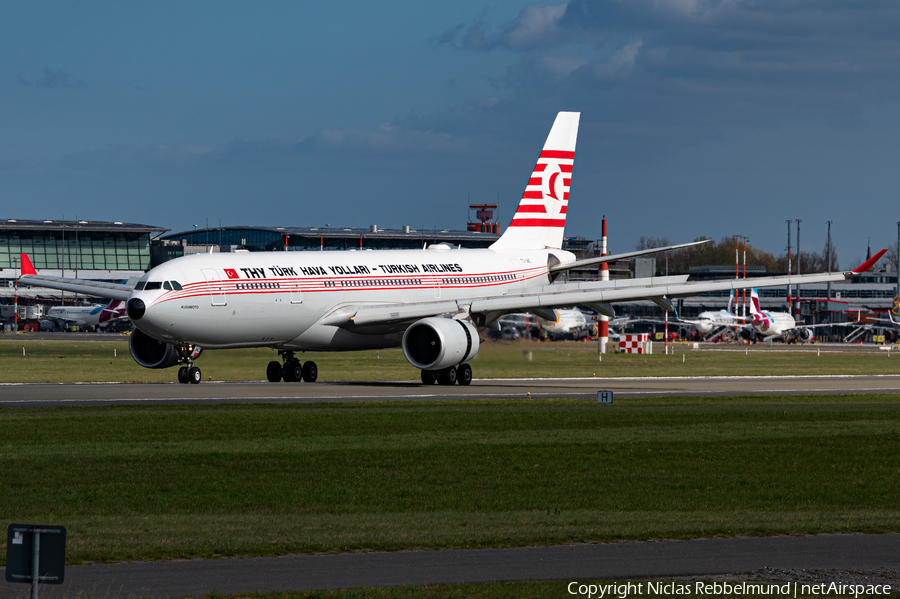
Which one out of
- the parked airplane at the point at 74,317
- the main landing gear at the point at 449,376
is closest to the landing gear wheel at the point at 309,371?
the main landing gear at the point at 449,376

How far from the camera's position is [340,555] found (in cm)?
1243

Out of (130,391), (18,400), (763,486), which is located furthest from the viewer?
(130,391)

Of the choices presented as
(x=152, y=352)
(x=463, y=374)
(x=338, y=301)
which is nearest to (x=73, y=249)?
(x=152, y=352)

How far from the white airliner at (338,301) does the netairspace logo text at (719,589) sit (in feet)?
88.6

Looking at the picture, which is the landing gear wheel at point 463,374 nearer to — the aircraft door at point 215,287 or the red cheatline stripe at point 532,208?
the aircraft door at point 215,287

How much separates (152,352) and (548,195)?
19.7 meters

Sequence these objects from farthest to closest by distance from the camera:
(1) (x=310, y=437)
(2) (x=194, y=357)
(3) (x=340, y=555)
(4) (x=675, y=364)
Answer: (4) (x=675, y=364), (2) (x=194, y=357), (1) (x=310, y=437), (3) (x=340, y=555)

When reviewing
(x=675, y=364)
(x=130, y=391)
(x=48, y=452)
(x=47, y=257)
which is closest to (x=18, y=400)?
(x=130, y=391)

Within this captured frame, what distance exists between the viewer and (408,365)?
55.6m

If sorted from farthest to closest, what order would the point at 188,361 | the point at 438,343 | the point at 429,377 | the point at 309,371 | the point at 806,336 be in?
the point at 806,336, the point at 309,371, the point at 429,377, the point at 188,361, the point at 438,343

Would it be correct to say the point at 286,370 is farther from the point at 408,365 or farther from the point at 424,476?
the point at 424,476

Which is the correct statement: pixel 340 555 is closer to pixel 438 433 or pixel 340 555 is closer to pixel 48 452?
pixel 48 452

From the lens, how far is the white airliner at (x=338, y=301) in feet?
120

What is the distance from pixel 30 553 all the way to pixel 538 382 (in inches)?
1471
